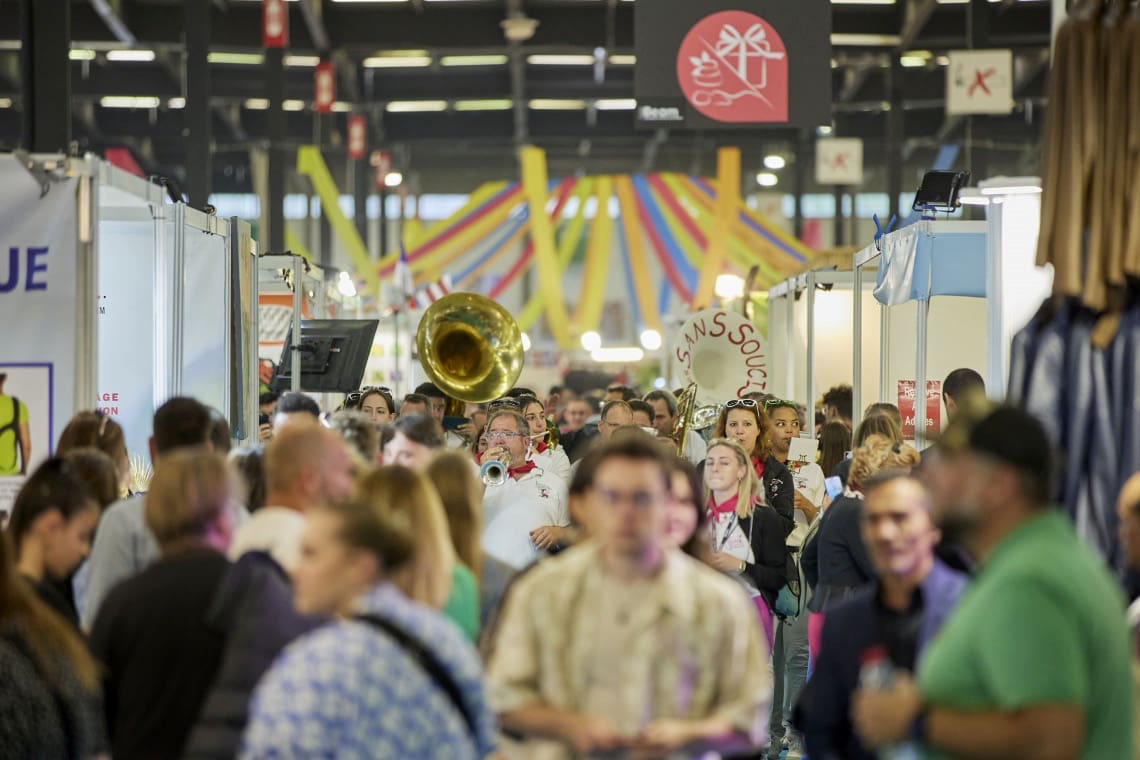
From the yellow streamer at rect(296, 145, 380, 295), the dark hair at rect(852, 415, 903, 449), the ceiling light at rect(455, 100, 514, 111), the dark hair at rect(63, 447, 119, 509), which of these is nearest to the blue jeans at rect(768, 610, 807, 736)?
the dark hair at rect(852, 415, 903, 449)

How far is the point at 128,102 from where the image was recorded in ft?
86.3

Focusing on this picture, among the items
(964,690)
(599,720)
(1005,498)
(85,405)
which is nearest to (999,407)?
(1005,498)

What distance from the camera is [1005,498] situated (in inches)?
105

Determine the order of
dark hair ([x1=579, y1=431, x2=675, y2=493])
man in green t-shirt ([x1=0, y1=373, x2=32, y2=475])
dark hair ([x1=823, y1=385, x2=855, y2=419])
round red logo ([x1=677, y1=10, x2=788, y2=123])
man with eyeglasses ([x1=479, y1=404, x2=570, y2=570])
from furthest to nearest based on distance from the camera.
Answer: dark hair ([x1=823, y1=385, x2=855, y2=419]), round red logo ([x1=677, y1=10, x2=788, y2=123]), man in green t-shirt ([x1=0, y1=373, x2=32, y2=475]), man with eyeglasses ([x1=479, y1=404, x2=570, y2=570]), dark hair ([x1=579, y1=431, x2=675, y2=493])

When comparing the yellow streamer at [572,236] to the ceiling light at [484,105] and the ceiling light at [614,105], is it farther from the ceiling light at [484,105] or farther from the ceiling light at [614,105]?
the ceiling light at [484,105]

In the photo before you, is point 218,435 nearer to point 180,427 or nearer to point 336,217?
point 180,427

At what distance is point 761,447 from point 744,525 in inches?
67.5

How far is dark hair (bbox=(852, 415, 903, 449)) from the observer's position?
6.86 m

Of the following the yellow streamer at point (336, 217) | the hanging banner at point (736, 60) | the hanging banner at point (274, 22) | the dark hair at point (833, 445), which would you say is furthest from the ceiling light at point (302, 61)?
the dark hair at point (833, 445)

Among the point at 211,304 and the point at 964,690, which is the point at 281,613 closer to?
the point at 964,690

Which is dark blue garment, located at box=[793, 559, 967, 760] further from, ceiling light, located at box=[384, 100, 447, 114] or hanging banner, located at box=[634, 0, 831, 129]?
ceiling light, located at box=[384, 100, 447, 114]


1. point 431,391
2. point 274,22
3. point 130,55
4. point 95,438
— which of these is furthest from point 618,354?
point 95,438

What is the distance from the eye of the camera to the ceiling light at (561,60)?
2323cm

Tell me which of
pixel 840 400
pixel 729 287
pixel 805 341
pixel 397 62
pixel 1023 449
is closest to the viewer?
pixel 1023 449
